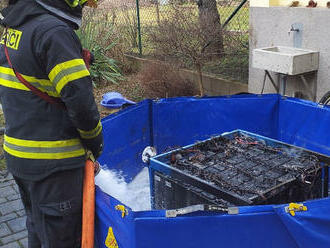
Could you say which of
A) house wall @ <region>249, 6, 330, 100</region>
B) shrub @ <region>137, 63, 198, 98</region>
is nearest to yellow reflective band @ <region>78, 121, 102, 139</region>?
house wall @ <region>249, 6, 330, 100</region>

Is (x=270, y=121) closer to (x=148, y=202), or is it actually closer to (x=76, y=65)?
(x=148, y=202)

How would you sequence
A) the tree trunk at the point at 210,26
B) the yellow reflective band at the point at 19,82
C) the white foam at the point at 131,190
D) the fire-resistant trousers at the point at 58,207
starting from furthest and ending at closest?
the tree trunk at the point at 210,26 < the white foam at the point at 131,190 < the fire-resistant trousers at the point at 58,207 < the yellow reflective band at the point at 19,82

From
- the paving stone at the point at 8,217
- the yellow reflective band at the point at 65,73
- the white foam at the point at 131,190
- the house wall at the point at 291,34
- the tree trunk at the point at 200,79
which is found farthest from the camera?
the tree trunk at the point at 200,79

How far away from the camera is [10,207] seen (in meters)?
4.08

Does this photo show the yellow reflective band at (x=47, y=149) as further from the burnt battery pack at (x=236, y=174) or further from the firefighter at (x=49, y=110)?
the burnt battery pack at (x=236, y=174)

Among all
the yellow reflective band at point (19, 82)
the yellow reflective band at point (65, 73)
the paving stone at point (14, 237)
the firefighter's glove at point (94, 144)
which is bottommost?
the paving stone at point (14, 237)

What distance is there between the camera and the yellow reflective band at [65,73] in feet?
6.79

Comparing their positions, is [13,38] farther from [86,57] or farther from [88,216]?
[88,216]

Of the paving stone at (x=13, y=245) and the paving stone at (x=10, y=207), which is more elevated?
the paving stone at (x=10, y=207)

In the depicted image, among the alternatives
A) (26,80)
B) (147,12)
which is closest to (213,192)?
(26,80)

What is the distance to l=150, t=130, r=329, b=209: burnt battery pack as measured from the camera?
2805mm

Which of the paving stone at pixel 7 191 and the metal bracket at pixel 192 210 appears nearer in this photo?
the metal bracket at pixel 192 210

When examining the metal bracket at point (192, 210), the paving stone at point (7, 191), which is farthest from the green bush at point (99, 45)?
the metal bracket at point (192, 210)

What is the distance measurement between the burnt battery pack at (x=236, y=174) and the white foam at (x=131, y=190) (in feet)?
0.78
